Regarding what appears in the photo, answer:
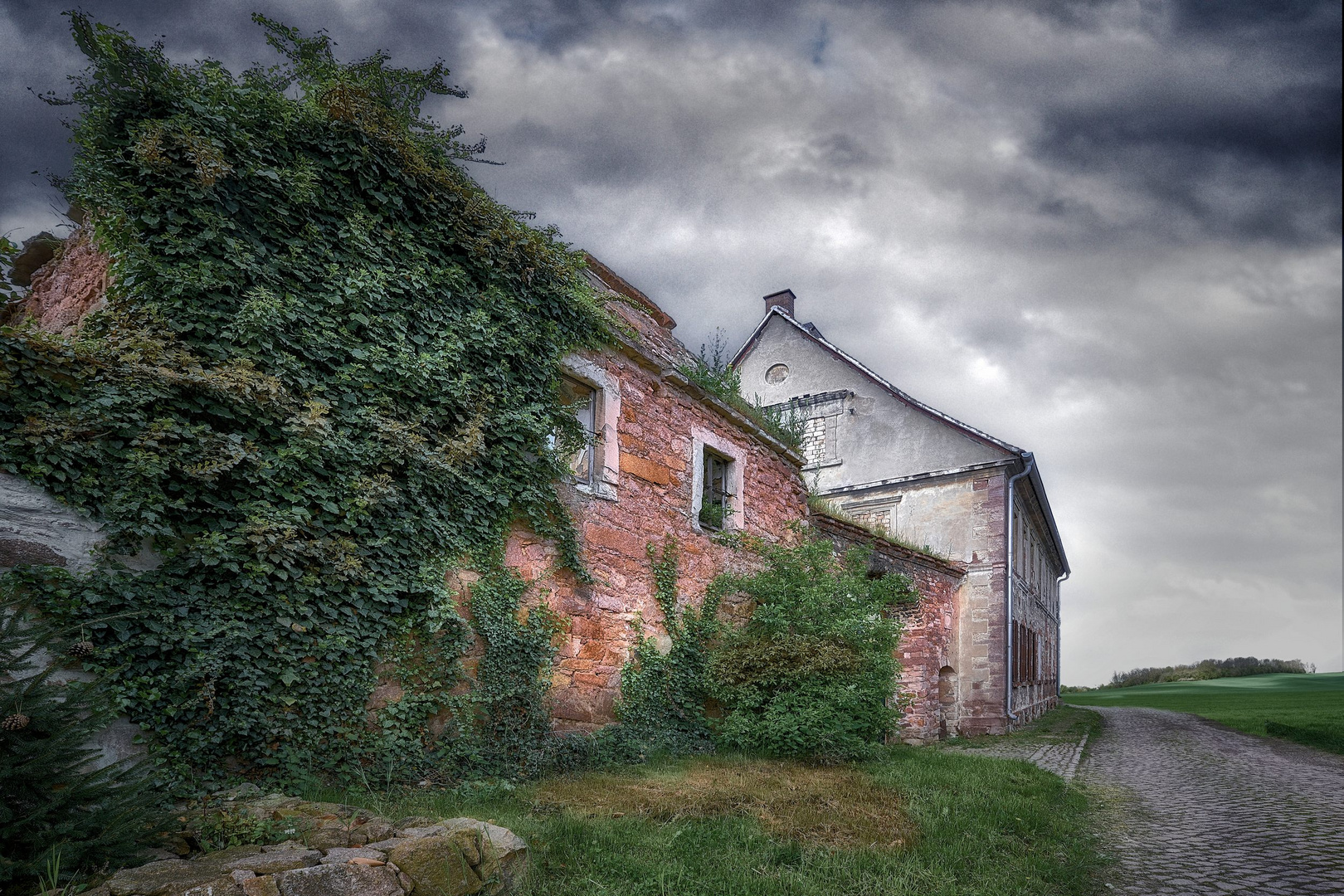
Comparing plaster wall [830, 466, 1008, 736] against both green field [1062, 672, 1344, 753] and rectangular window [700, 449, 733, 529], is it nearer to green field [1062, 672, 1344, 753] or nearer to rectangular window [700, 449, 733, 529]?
green field [1062, 672, 1344, 753]

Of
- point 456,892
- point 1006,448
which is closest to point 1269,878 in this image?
point 456,892

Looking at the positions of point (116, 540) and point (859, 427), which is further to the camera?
point (859, 427)

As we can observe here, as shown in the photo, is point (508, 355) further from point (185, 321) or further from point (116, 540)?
point (116, 540)

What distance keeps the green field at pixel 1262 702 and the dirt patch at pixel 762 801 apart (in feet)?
36.4

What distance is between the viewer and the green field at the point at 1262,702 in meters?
13.8

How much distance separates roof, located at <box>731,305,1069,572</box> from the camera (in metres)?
16.5

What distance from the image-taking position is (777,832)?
5215 millimetres

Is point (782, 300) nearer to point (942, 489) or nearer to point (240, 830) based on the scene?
point (942, 489)

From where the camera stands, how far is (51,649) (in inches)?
153

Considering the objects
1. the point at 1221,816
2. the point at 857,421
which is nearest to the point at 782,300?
the point at 857,421

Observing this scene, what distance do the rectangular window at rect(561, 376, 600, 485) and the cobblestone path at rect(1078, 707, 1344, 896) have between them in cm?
550

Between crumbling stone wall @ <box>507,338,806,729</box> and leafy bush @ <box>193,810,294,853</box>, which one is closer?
leafy bush @ <box>193,810,294,853</box>

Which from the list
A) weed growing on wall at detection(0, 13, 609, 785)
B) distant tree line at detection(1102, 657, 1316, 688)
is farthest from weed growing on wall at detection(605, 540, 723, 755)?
distant tree line at detection(1102, 657, 1316, 688)

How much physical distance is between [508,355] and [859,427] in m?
12.7
